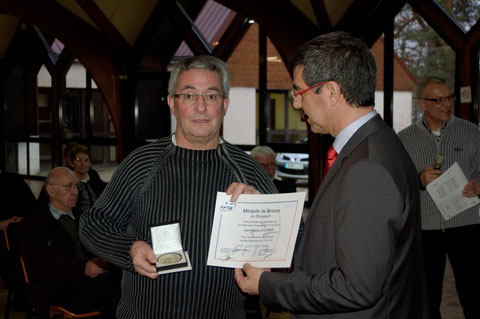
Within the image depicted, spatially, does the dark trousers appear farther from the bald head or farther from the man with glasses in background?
the bald head

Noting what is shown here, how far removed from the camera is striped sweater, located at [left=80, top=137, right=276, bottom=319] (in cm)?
196

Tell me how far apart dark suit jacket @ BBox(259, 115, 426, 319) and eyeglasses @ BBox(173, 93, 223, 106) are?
0.66m

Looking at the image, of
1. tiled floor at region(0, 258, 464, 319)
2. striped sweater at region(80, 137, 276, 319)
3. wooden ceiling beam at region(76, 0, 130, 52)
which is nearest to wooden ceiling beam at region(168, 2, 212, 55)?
wooden ceiling beam at region(76, 0, 130, 52)

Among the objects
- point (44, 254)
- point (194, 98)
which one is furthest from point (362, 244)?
point (44, 254)

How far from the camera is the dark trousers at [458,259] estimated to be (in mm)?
3728

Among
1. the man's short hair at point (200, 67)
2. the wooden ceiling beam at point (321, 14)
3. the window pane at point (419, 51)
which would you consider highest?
the wooden ceiling beam at point (321, 14)

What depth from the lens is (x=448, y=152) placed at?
12.9ft

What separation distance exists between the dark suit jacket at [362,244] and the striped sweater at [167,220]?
43cm

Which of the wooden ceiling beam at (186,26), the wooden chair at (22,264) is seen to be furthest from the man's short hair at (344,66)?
the wooden ceiling beam at (186,26)

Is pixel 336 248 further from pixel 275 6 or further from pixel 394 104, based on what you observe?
pixel 275 6

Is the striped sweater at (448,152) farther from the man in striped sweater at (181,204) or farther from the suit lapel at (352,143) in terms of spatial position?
the suit lapel at (352,143)

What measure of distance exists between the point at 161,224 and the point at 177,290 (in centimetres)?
34

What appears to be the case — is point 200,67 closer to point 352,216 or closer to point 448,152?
point 352,216

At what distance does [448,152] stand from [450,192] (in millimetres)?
420
